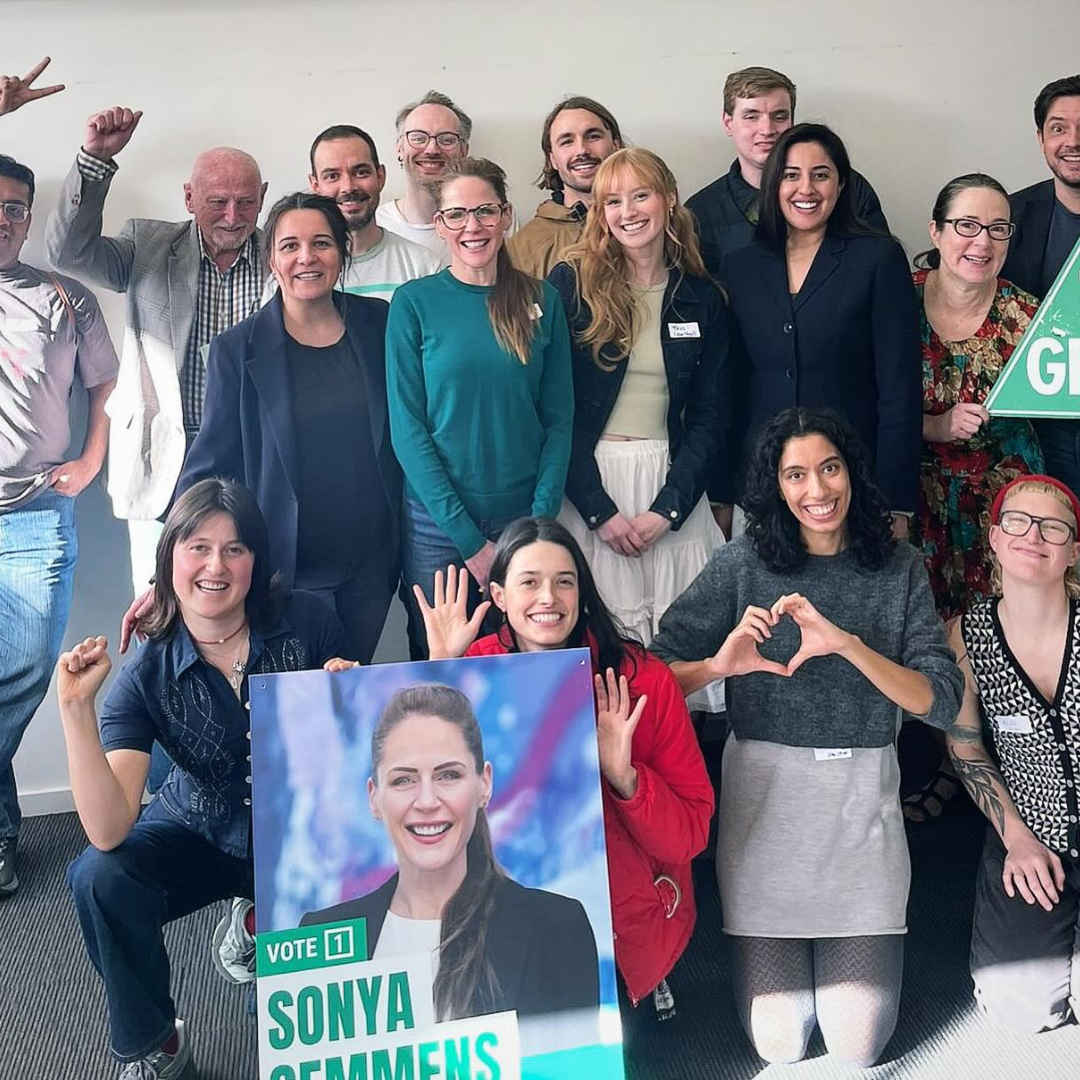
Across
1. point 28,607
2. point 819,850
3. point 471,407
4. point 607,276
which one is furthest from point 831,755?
point 28,607

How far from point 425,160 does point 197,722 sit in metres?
1.56

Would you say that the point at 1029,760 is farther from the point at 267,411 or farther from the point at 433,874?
the point at 267,411

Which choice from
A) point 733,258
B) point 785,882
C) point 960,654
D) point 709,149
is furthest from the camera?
point 709,149

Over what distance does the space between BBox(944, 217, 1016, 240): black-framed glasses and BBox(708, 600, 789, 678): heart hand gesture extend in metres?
1.13

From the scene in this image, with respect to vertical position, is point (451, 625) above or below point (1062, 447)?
below

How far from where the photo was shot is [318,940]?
1.88 m

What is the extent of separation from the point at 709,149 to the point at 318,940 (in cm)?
230

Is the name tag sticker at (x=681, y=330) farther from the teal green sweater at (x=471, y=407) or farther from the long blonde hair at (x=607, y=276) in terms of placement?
the teal green sweater at (x=471, y=407)

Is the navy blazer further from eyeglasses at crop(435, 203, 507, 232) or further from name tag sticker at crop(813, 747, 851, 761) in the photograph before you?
name tag sticker at crop(813, 747, 851, 761)

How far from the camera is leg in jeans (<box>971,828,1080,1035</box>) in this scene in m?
2.21

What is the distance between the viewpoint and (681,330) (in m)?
2.60

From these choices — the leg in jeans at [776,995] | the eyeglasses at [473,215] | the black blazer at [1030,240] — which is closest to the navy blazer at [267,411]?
the eyeglasses at [473,215]

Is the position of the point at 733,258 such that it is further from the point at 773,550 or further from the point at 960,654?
the point at 960,654

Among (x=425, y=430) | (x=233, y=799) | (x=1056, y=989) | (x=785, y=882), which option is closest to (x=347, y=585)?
(x=425, y=430)
